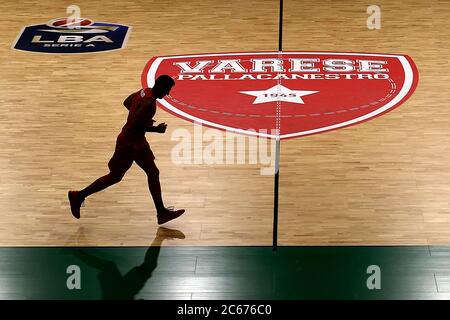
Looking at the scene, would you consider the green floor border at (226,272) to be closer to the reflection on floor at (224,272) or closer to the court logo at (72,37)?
the reflection on floor at (224,272)

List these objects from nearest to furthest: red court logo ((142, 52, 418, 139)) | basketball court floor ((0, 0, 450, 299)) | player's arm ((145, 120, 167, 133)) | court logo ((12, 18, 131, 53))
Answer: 1. player's arm ((145, 120, 167, 133))
2. basketball court floor ((0, 0, 450, 299))
3. red court logo ((142, 52, 418, 139))
4. court logo ((12, 18, 131, 53))

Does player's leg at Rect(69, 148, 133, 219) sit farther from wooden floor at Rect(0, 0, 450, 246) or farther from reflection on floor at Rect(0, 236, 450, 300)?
reflection on floor at Rect(0, 236, 450, 300)

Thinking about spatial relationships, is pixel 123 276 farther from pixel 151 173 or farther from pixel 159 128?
pixel 159 128

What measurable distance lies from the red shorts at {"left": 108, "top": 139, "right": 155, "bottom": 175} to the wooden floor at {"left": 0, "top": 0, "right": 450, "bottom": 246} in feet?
1.95

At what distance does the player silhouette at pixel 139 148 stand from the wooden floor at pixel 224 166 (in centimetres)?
20

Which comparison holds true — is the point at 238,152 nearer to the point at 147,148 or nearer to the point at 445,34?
the point at 147,148

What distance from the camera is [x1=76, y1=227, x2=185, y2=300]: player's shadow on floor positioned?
26.0ft

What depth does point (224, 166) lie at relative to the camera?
9.77m

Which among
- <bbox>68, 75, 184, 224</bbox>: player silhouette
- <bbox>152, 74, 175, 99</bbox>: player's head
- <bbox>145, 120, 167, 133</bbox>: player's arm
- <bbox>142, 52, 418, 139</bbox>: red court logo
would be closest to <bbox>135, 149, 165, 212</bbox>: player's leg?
<bbox>68, 75, 184, 224</bbox>: player silhouette

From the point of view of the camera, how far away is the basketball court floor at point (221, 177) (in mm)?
8414

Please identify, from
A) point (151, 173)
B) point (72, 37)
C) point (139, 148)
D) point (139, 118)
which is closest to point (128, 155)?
point (139, 148)

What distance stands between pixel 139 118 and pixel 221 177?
1.54 m

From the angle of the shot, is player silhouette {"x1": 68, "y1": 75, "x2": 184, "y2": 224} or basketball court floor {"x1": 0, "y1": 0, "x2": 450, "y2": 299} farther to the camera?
basketball court floor {"x1": 0, "y1": 0, "x2": 450, "y2": 299}

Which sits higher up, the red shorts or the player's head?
the player's head
